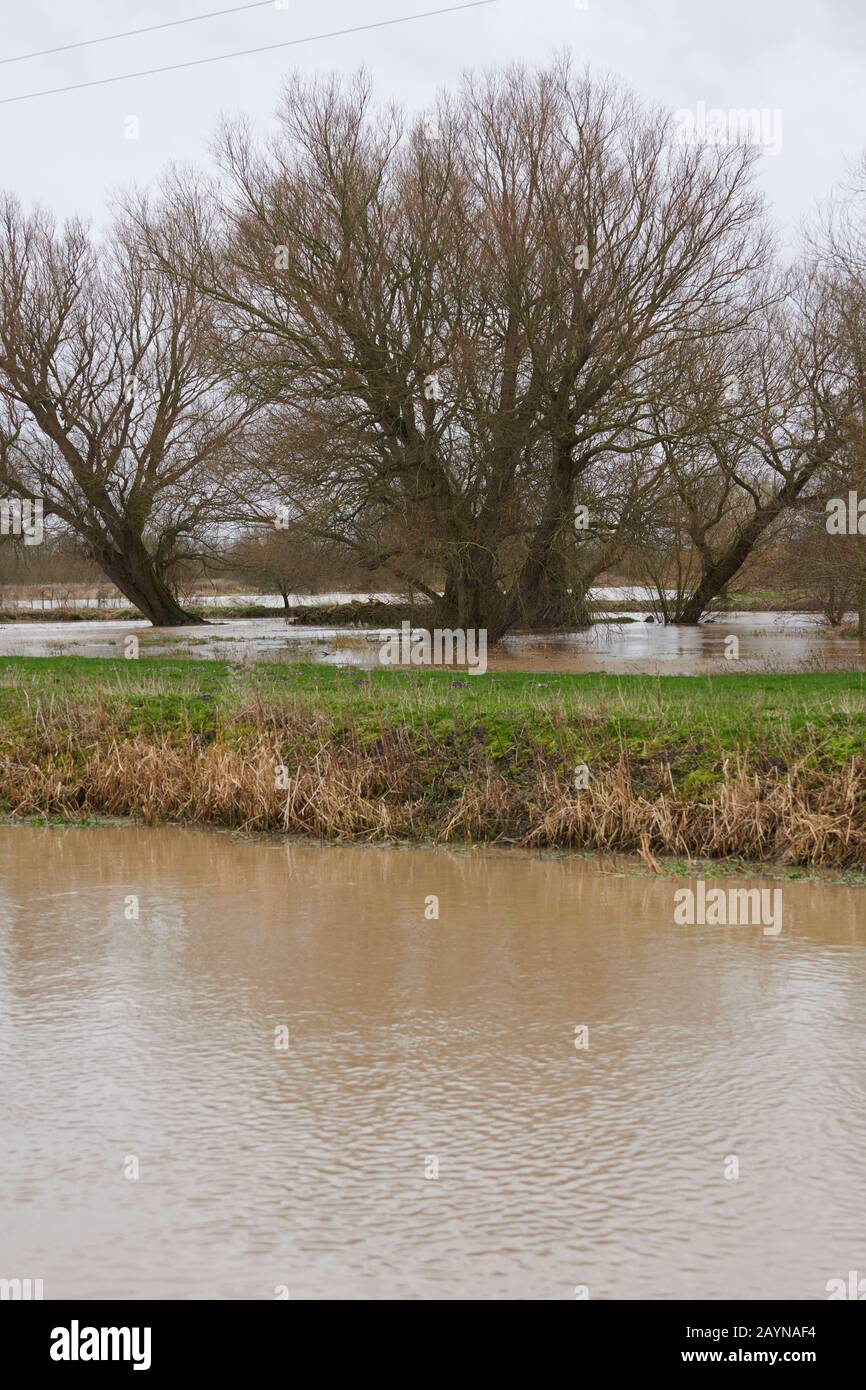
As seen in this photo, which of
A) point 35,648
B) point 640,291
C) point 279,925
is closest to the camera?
point 279,925

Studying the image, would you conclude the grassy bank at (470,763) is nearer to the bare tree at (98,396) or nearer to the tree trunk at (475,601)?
the tree trunk at (475,601)

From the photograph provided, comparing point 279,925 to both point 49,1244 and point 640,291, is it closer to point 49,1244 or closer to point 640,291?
point 49,1244

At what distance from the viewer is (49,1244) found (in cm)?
473

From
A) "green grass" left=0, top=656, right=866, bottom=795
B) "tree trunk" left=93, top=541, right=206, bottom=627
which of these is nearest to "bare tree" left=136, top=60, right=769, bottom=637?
"green grass" left=0, top=656, right=866, bottom=795

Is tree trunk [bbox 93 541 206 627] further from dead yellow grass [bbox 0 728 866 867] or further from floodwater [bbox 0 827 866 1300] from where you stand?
floodwater [bbox 0 827 866 1300]

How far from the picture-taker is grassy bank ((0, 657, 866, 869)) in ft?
37.3

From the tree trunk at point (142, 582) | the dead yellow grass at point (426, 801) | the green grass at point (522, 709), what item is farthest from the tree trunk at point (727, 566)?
the dead yellow grass at point (426, 801)

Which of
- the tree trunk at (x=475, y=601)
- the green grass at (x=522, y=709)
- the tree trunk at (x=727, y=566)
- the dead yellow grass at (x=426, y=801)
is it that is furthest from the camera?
the tree trunk at (x=727, y=566)

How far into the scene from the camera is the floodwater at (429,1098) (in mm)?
4637

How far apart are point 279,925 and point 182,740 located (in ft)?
16.4

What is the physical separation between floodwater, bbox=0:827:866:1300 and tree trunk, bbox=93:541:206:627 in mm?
30651

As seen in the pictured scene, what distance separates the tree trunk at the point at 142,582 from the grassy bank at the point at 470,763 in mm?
24503
